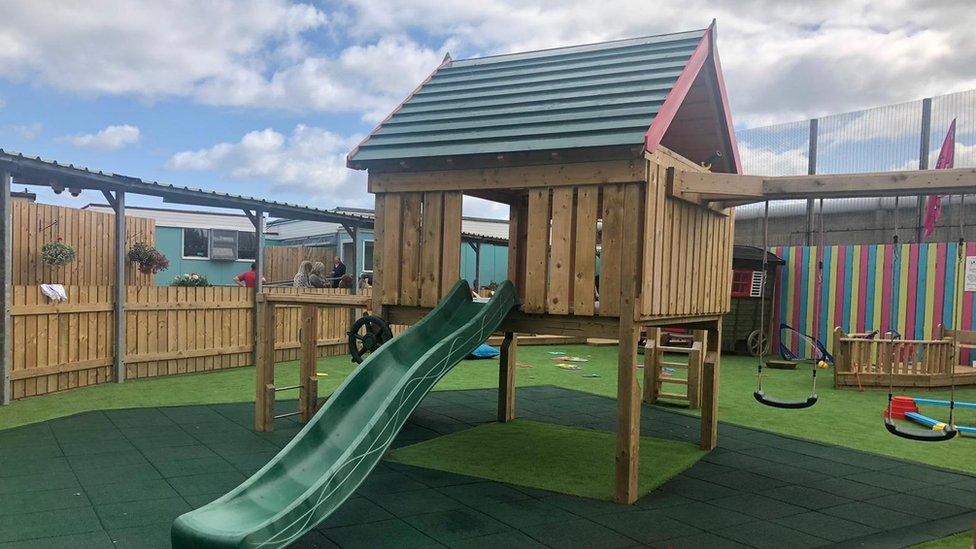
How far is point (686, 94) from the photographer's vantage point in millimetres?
7375

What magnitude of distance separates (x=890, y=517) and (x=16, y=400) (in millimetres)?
10267

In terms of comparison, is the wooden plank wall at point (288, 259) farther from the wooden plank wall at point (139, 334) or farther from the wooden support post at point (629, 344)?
the wooden support post at point (629, 344)

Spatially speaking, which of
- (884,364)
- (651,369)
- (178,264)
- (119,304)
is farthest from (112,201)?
(884,364)

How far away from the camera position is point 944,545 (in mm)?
4871

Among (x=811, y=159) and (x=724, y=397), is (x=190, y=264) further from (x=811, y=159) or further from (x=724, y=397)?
(x=811, y=159)

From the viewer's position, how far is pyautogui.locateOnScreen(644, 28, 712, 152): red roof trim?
5988mm

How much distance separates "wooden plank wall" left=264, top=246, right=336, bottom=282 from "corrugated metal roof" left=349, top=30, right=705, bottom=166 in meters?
14.8

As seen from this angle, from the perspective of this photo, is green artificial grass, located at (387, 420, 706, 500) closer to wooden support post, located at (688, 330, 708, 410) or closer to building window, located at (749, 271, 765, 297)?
wooden support post, located at (688, 330, 708, 410)

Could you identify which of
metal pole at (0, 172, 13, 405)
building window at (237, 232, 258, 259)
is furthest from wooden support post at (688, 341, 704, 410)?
building window at (237, 232, 258, 259)

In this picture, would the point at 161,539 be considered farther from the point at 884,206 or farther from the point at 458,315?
the point at 884,206

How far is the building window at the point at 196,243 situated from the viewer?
71.3 ft

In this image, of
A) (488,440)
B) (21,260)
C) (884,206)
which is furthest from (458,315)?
(884,206)

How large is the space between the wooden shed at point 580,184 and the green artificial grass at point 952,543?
209 cm

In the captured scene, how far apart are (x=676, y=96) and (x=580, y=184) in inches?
48.5
